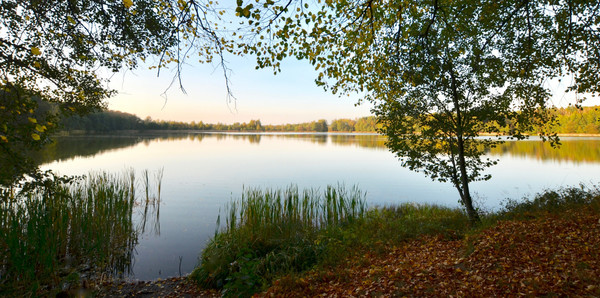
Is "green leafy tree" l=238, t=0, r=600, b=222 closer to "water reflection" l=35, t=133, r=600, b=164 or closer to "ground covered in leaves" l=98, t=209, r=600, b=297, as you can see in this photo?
"ground covered in leaves" l=98, t=209, r=600, b=297

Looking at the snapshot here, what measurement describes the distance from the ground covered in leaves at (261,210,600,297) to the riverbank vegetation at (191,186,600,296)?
1 cm

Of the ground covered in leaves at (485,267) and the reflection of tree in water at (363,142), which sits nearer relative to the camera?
the ground covered in leaves at (485,267)

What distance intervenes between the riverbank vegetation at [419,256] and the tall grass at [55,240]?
2839 millimetres

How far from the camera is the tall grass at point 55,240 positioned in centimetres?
560

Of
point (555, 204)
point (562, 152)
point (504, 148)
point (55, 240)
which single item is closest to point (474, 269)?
point (555, 204)

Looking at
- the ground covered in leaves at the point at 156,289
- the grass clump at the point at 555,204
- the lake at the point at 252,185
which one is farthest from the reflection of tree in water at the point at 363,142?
the ground covered in leaves at the point at 156,289

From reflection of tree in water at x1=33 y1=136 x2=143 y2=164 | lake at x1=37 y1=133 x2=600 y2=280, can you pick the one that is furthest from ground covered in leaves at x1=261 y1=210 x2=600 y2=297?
reflection of tree in water at x1=33 y1=136 x2=143 y2=164

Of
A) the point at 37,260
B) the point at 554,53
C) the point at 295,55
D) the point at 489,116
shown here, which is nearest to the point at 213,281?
the point at 37,260

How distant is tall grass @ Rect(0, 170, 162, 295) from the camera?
560 cm

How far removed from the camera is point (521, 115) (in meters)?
7.42

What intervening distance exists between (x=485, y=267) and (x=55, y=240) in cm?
878

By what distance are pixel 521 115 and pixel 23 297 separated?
11810 millimetres

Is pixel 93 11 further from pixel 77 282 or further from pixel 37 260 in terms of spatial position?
pixel 77 282

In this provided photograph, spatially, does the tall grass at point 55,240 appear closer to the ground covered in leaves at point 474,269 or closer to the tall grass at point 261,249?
the ground covered in leaves at point 474,269
